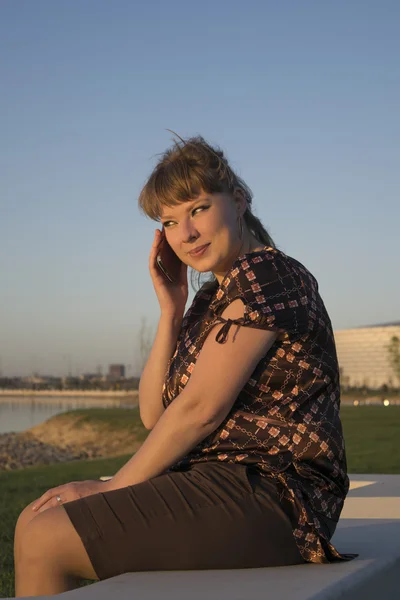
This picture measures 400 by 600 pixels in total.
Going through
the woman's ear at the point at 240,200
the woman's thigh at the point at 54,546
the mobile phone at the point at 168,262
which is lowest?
the woman's thigh at the point at 54,546

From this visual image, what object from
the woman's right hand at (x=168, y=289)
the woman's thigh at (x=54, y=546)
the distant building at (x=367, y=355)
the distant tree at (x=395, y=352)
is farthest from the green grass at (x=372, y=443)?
the distant building at (x=367, y=355)

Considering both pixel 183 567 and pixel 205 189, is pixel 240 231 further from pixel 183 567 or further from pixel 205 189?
pixel 183 567

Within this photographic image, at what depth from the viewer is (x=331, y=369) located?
7.68ft

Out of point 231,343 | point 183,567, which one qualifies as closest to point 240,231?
point 231,343

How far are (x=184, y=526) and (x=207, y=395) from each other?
342 millimetres

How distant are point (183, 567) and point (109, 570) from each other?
0.19 m

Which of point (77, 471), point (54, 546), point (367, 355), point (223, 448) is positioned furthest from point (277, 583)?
point (367, 355)

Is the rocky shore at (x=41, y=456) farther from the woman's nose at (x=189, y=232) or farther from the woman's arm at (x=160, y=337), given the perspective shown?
the woman's nose at (x=189, y=232)

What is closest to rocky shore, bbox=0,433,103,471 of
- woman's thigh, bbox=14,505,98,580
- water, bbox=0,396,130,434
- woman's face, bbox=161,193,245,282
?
water, bbox=0,396,130,434

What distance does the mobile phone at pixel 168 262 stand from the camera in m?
2.92

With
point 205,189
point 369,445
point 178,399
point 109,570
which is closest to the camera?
point 109,570

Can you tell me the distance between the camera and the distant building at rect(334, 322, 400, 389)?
82125 millimetres

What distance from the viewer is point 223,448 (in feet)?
7.46

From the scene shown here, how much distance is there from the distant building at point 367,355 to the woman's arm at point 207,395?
8004 centimetres
